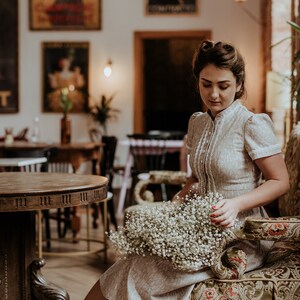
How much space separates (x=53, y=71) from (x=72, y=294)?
6.05 meters

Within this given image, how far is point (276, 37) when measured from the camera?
24.7 feet

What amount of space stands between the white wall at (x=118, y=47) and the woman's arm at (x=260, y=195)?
6965 millimetres

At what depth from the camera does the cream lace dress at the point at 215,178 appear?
7.05 ft

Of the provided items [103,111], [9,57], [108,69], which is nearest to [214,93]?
[103,111]

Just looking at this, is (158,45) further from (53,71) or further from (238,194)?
(238,194)

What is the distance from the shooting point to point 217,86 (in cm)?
226

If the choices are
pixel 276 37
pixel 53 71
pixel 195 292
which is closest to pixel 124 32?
pixel 53 71

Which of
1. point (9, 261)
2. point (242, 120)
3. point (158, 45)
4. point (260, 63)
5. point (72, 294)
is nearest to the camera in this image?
point (242, 120)

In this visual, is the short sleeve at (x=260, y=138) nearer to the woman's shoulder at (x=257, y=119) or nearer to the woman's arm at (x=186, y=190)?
the woman's shoulder at (x=257, y=119)

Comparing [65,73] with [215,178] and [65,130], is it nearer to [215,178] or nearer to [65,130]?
[65,130]

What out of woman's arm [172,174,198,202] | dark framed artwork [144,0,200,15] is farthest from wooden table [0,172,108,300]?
dark framed artwork [144,0,200,15]

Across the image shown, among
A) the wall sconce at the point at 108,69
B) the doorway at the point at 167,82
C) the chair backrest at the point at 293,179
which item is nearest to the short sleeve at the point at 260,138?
the chair backrest at the point at 293,179

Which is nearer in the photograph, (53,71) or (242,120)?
(242,120)

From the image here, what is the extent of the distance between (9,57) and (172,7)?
2474 mm
